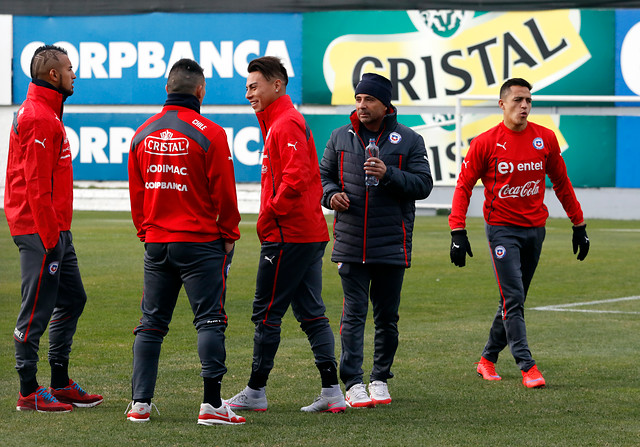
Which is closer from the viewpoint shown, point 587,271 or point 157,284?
point 157,284

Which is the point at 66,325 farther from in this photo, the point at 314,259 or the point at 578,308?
the point at 578,308

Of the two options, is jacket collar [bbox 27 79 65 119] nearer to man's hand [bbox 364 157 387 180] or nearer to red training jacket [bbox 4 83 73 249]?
red training jacket [bbox 4 83 73 249]

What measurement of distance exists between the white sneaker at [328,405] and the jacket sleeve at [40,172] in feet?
6.04

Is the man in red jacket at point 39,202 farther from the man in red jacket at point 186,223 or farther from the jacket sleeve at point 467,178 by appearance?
the jacket sleeve at point 467,178

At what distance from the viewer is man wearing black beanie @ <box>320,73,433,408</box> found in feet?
22.6

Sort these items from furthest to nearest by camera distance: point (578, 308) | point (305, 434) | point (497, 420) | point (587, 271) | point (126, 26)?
1. point (126, 26)
2. point (587, 271)
3. point (578, 308)
4. point (497, 420)
5. point (305, 434)

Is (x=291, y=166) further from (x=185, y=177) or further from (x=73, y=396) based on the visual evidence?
(x=73, y=396)

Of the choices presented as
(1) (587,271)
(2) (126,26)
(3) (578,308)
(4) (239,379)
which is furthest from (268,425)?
(2) (126,26)

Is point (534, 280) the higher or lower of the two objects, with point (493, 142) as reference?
lower

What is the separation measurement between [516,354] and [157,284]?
9.36 feet

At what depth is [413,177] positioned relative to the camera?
6.86 metres

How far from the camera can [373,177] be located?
22.1 ft

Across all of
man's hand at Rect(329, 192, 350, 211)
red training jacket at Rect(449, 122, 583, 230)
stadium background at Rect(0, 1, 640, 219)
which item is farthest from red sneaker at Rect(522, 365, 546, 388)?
stadium background at Rect(0, 1, 640, 219)

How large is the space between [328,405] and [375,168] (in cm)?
148
